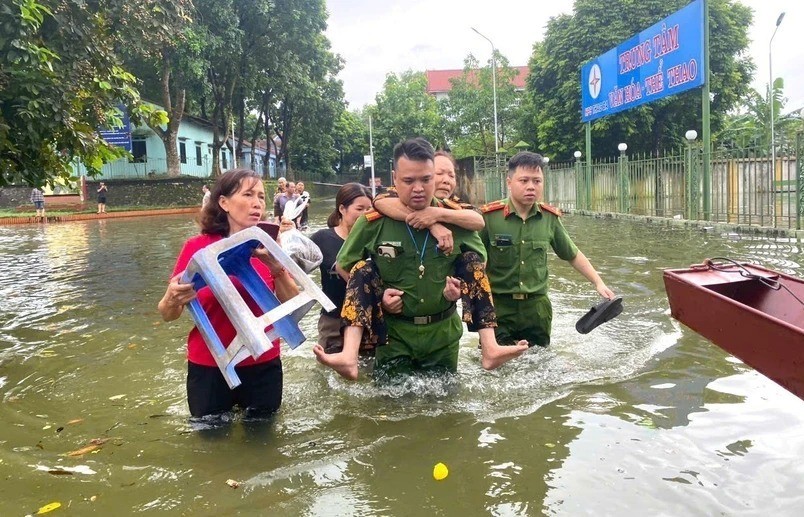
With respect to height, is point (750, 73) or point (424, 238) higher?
point (750, 73)

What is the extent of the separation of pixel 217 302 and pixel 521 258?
2.16m

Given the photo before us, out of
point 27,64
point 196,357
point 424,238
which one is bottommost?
point 196,357

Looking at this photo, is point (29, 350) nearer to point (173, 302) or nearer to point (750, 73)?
point (173, 302)

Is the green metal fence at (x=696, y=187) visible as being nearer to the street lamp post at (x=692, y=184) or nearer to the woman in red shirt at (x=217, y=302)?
the street lamp post at (x=692, y=184)

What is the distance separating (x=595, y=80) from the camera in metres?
21.7

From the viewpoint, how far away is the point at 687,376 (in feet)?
14.6

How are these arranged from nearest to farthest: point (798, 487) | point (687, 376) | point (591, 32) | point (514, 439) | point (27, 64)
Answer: point (798, 487), point (514, 439), point (687, 376), point (27, 64), point (591, 32)

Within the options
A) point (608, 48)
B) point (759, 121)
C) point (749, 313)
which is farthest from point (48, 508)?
point (759, 121)

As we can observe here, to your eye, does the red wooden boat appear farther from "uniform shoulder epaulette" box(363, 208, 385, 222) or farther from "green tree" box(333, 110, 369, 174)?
"green tree" box(333, 110, 369, 174)

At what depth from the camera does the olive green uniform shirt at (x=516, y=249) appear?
178 inches

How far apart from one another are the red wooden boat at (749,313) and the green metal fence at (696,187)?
31.1 ft

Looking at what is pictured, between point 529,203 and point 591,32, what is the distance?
87.4 feet

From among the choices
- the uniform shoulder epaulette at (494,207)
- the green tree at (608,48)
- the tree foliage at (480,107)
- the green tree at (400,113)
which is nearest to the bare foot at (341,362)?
the uniform shoulder epaulette at (494,207)

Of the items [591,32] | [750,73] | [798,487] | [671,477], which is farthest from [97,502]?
[750,73]
